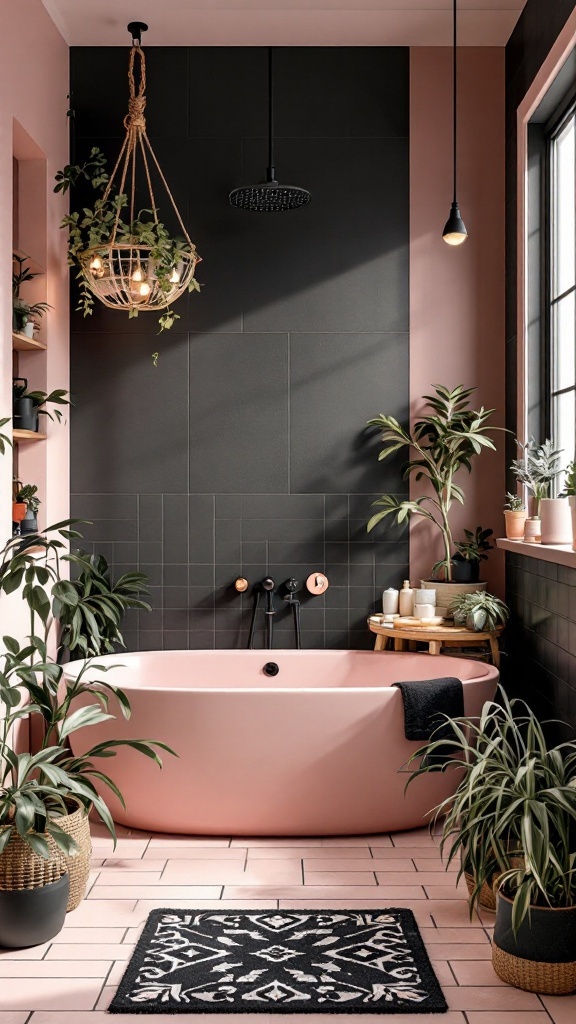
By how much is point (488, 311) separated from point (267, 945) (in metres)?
3.14

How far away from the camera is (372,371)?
4.55 m

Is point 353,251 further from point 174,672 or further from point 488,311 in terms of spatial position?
point 174,672

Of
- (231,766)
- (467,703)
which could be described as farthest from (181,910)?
(467,703)

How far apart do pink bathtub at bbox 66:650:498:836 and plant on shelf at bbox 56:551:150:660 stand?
655 millimetres

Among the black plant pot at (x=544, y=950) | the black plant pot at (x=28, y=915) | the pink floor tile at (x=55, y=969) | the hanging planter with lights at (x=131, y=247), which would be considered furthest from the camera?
the hanging planter with lights at (x=131, y=247)

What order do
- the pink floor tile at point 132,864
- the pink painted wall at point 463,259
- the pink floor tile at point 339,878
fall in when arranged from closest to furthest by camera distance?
the pink floor tile at point 339,878 < the pink floor tile at point 132,864 < the pink painted wall at point 463,259

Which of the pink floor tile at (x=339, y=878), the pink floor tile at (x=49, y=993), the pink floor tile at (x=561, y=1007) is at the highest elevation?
the pink floor tile at (x=339, y=878)

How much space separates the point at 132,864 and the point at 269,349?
2.48m

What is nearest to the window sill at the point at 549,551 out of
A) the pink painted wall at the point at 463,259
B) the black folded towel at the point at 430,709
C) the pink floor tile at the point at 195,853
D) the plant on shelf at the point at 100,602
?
the black folded towel at the point at 430,709

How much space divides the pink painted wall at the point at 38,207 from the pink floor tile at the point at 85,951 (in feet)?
4.20

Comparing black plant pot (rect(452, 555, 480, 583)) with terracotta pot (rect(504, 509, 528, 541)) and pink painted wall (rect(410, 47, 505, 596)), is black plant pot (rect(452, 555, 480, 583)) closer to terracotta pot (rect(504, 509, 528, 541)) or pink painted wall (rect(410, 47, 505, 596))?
pink painted wall (rect(410, 47, 505, 596))

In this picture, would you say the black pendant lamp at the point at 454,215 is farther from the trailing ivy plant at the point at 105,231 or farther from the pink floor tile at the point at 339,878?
the pink floor tile at the point at 339,878

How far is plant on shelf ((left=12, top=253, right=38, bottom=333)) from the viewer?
383 cm

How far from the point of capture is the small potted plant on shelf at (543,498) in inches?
129
